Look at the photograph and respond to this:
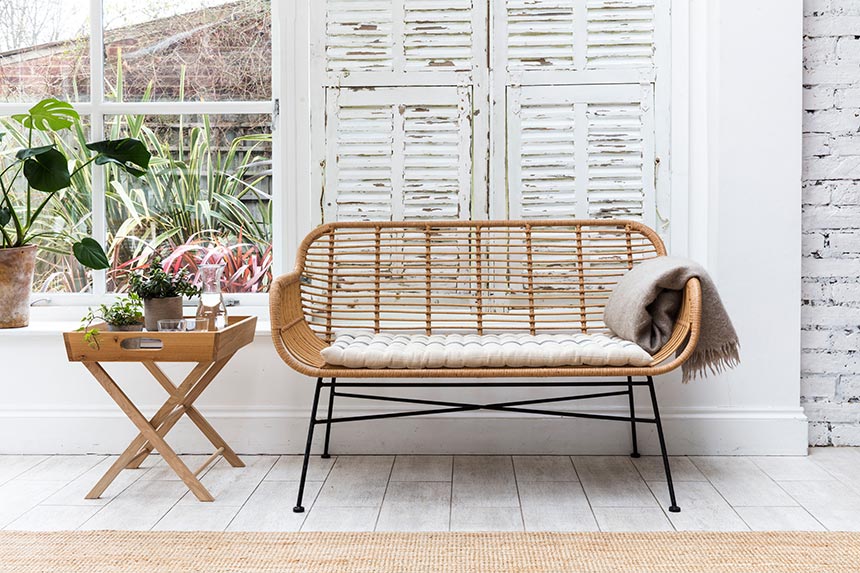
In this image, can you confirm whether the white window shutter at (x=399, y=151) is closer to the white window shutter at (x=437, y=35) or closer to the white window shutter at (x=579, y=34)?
the white window shutter at (x=437, y=35)

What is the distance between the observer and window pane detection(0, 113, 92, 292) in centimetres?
315

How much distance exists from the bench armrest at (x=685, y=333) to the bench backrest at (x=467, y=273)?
372 millimetres

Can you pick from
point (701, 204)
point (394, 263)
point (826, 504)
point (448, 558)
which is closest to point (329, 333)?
point (394, 263)

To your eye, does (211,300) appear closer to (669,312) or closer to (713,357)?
(669,312)

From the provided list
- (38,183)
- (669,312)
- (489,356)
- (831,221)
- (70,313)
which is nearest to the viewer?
(489,356)

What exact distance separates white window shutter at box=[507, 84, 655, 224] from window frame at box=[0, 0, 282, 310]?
3.08ft

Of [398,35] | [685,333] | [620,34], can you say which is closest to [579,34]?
[620,34]

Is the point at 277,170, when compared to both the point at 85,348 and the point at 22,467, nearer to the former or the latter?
the point at 85,348

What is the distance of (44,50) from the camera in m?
3.18

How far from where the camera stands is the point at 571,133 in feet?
9.70

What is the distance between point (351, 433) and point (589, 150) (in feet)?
4.38

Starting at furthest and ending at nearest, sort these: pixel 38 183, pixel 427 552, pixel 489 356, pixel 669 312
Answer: pixel 38 183
pixel 669 312
pixel 489 356
pixel 427 552

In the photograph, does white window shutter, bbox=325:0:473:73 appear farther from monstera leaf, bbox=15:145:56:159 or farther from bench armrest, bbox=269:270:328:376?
monstera leaf, bbox=15:145:56:159

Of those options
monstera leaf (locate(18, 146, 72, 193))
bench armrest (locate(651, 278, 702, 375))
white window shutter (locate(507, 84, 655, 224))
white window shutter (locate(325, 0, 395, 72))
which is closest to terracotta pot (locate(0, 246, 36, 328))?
monstera leaf (locate(18, 146, 72, 193))
